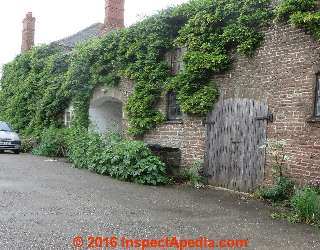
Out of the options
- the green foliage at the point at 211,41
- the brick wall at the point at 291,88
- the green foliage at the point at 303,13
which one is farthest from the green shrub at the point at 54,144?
the green foliage at the point at 303,13

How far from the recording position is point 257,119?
10219mm

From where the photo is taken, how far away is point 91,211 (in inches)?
301

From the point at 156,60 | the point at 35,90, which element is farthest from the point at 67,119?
the point at 156,60

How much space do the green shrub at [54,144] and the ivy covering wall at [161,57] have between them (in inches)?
40.6

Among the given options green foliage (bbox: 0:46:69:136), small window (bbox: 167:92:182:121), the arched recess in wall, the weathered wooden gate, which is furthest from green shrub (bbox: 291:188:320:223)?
green foliage (bbox: 0:46:69:136)

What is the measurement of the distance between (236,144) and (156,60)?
4.17 metres

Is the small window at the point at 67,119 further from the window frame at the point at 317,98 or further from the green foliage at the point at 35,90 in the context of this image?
the window frame at the point at 317,98

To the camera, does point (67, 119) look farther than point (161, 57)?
Yes

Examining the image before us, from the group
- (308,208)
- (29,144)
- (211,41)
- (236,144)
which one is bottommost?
(308,208)

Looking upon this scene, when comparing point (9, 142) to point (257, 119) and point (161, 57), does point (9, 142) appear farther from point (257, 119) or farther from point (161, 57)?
point (257, 119)

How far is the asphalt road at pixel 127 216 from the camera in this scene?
6090mm

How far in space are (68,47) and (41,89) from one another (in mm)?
2853

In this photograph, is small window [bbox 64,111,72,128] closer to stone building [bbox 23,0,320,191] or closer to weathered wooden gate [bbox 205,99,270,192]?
stone building [bbox 23,0,320,191]

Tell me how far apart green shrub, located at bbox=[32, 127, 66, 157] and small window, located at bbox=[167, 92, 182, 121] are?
6.66 m
